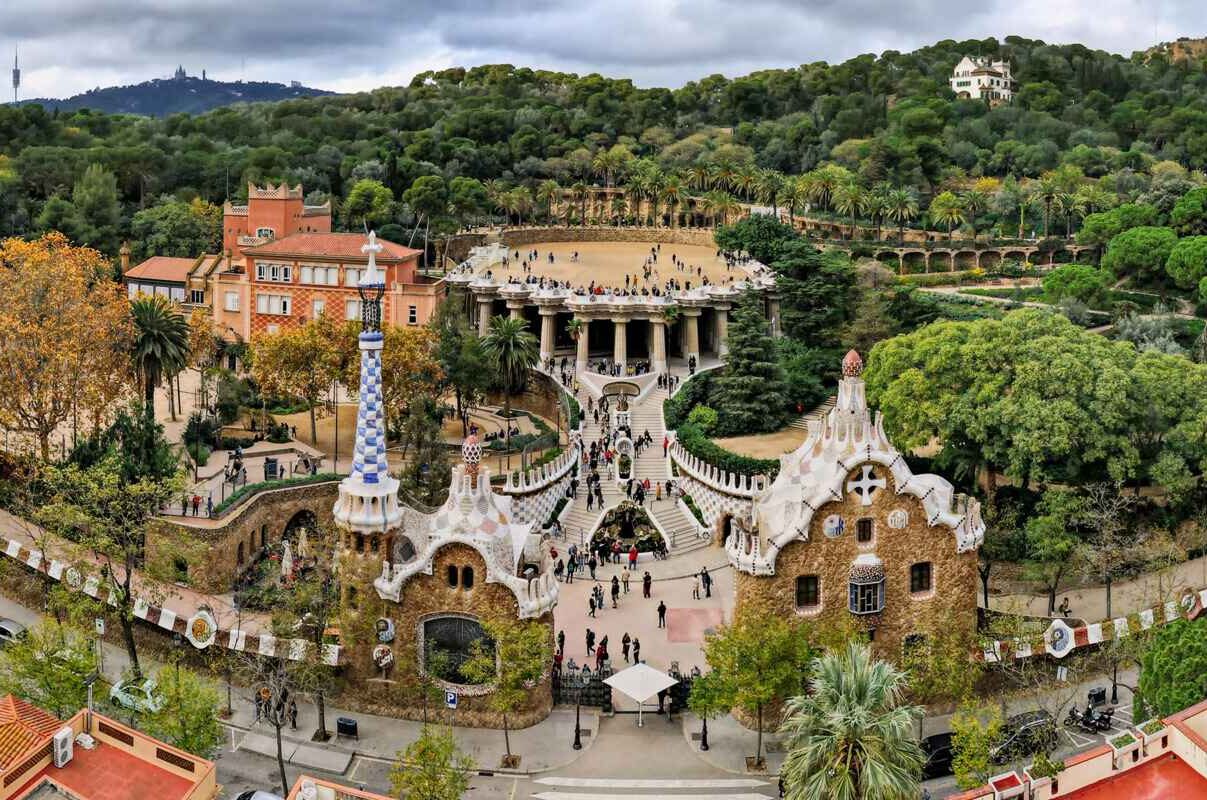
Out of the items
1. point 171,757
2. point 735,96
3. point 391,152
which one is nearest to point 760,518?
point 171,757

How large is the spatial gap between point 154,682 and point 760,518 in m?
20.6

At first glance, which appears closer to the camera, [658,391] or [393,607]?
[393,607]

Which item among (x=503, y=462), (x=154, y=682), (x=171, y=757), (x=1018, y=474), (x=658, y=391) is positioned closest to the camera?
(x=171, y=757)

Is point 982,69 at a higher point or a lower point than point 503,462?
higher

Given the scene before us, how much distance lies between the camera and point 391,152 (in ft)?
432

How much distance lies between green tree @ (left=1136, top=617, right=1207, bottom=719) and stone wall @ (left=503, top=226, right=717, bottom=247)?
7576 centimetres

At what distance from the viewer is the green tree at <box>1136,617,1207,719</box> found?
39500 millimetres

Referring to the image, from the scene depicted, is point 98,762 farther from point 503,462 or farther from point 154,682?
point 503,462

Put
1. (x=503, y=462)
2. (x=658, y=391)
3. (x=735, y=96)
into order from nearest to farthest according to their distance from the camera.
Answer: (x=503, y=462) → (x=658, y=391) → (x=735, y=96)

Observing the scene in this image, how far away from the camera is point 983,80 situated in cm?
19125

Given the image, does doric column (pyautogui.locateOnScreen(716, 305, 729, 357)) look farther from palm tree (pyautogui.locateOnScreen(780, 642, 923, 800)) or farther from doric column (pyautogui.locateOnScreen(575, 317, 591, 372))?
palm tree (pyautogui.locateOnScreen(780, 642, 923, 800))

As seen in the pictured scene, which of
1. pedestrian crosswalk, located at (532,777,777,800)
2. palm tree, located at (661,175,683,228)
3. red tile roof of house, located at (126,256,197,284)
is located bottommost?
pedestrian crosswalk, located at (532,777,777,800)

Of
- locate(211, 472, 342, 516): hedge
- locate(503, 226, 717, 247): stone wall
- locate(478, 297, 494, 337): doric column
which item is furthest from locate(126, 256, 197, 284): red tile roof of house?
locate(211, 472, 342, 516): hedge

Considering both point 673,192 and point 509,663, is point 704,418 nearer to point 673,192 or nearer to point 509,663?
point 509,663
